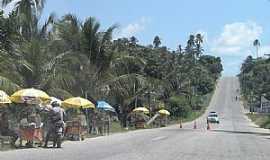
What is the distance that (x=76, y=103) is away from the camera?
33562 mm

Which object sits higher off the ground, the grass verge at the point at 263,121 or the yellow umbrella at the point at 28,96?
the yellow umbrella at the point at 28,96

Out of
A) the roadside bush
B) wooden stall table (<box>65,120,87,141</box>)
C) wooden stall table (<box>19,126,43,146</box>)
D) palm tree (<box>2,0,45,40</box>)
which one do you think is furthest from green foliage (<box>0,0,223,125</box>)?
the roadside bush

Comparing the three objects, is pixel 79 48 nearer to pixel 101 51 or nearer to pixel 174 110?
pixel 101 51

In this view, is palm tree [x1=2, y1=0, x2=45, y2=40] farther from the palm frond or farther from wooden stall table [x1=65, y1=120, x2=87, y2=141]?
wooden stall table [x1=65, y1=120, x2=87, y2=141]

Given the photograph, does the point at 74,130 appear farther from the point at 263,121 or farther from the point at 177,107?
the point at 177,107

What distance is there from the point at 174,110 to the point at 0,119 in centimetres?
7206

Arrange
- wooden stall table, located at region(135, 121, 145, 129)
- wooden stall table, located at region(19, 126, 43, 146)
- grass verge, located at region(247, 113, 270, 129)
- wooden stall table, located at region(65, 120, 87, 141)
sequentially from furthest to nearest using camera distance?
grass verge, located at region(247, 113, 270, 129) < wooden stall table, located at region(135, 121, 145, 129) < wooden stall table, located at region(65, 120, 87, 141) < wooden stall table, located at region(19, 126, 43, 146)

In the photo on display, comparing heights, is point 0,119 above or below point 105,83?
below

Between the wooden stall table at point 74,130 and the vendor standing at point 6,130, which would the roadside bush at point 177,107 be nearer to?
the wooden stall table at point 74,130

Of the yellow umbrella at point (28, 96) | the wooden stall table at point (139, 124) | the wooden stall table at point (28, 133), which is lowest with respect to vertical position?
the wooden stall table at point (28, 133)

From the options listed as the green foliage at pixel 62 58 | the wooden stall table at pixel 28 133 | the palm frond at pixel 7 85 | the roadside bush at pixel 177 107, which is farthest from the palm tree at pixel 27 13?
the roadside bush at pixel 177 107

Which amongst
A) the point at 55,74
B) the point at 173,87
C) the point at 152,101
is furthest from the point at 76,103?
the point at 173,87

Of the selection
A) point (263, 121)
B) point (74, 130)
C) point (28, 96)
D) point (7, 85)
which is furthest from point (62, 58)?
point (263, 121)

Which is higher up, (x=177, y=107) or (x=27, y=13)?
(x=27, y=13)
